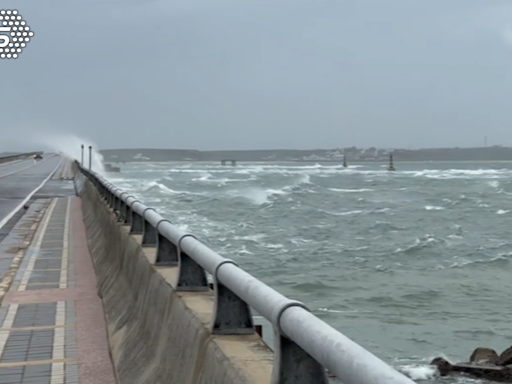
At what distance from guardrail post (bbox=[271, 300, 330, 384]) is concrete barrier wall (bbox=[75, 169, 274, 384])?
48 cm

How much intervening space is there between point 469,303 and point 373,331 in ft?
16.9

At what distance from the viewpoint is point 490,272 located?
29812 millimetres

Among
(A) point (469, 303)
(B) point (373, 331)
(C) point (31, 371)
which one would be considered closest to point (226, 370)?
(C) point (31, 371)

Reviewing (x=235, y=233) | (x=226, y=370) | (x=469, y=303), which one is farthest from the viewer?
(x=235, y=233)

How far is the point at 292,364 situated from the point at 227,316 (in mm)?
1612

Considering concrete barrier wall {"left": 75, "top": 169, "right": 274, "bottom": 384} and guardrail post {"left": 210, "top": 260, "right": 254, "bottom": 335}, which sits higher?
guardrail post {"left": 210, "top": 260, "right": 254, "bottom": 335}

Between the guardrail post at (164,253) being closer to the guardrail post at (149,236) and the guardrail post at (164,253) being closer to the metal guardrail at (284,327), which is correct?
the metal guardrail at (284,327)

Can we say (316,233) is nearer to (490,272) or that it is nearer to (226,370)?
(490,272)

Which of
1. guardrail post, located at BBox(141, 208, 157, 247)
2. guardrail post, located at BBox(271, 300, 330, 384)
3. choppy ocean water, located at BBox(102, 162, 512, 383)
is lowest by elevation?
choppy ocean water, located at BBox(102, 162, 512, 383)

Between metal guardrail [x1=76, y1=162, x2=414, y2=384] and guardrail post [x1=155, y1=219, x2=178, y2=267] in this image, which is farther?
guardrail post [x1=155, y1=219, x2=178, y2=267]

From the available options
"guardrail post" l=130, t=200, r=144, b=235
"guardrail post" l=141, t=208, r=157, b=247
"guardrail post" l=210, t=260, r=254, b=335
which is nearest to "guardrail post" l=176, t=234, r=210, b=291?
"guardrail post" l=210, t=260, r=254, b=335

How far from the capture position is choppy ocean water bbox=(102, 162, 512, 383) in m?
19.6

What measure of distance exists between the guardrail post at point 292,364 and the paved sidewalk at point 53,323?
374cm

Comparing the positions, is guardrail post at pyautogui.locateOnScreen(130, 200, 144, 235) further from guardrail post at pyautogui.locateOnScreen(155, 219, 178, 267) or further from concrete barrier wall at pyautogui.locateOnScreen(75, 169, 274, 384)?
guardrail post at pyautogui.locateOnScreen(155, 219, 178, 267)
